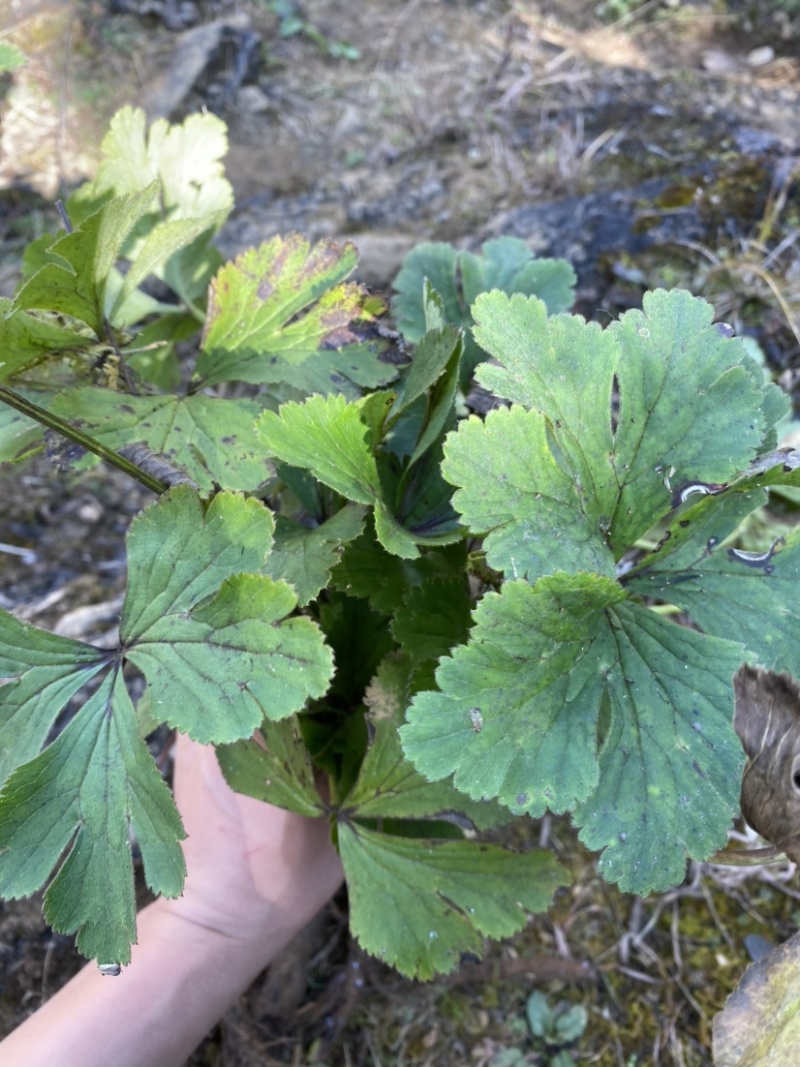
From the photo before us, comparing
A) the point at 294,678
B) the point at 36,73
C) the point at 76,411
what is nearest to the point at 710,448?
the point at 294,678

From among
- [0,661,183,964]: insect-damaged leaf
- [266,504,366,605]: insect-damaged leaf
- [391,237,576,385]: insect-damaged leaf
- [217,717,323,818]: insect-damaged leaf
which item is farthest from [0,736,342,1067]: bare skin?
[391,237,576,385]: insect-damaged leaf

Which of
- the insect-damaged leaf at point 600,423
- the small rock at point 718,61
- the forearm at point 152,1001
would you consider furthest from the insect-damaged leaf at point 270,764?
the small rock at point 718,61

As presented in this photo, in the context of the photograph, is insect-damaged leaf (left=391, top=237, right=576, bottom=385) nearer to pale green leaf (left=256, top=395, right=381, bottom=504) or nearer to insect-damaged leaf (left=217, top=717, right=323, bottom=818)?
pale green leaf (left=256, top=395, right=381, bottom=504)

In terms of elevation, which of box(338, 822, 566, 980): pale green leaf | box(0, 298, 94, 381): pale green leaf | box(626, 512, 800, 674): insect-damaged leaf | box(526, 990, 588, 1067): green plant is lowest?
box(526, 990, 588, 1067): green plant

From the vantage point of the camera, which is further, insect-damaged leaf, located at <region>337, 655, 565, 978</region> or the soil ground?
the soil ground

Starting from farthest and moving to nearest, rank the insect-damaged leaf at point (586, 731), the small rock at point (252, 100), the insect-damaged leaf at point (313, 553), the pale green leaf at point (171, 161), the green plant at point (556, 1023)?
1. the small rock at point (252, 100)
2. the green plant at point (556, 1023)
3. the pale green leaf at point (171, 161)
4. the insect-damaged leaf at point (313, 553)
5. the insect-damaged leaf at point (586, 731)

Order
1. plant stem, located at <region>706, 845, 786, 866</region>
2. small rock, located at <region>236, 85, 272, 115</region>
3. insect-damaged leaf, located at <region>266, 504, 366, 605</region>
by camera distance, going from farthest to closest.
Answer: small rock, located at <region>236, 85, 272, 115</region> < plant stem, located at <region>706, 845, 786, 866</region> < insect-damaged leaf, located at <region>266, 504, 366, 605</region>

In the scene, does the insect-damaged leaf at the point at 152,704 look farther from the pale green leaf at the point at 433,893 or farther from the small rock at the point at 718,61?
the small rock at the point at 718,61
